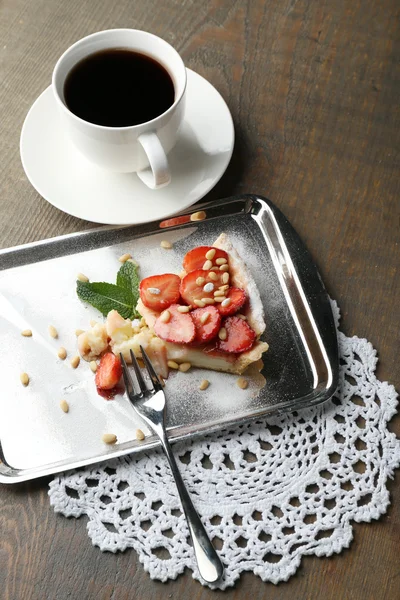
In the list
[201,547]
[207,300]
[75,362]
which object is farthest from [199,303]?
[201,547]

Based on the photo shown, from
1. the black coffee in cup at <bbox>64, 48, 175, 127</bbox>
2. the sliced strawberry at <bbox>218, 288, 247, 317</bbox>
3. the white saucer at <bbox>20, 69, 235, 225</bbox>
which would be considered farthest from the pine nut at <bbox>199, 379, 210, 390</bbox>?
the black coffee in cup at <bbox>64, 48, 175, 127</bbox>

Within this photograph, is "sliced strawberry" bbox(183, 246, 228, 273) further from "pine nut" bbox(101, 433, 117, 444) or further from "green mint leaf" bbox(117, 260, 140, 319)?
"pine nut" bbox(101, 433, 117, 444)

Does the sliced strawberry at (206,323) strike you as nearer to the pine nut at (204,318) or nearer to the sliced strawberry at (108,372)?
the pine nut at (204,318)

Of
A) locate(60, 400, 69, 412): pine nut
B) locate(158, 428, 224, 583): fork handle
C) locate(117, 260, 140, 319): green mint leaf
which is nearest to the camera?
locate(158, 428, 224, 583): fork handle

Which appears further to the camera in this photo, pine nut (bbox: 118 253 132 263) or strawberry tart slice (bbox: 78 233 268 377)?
pine nut (bbox: 118 253 132 263)

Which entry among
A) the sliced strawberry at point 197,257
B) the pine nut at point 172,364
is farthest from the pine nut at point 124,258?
the pine nut at point 172,364
